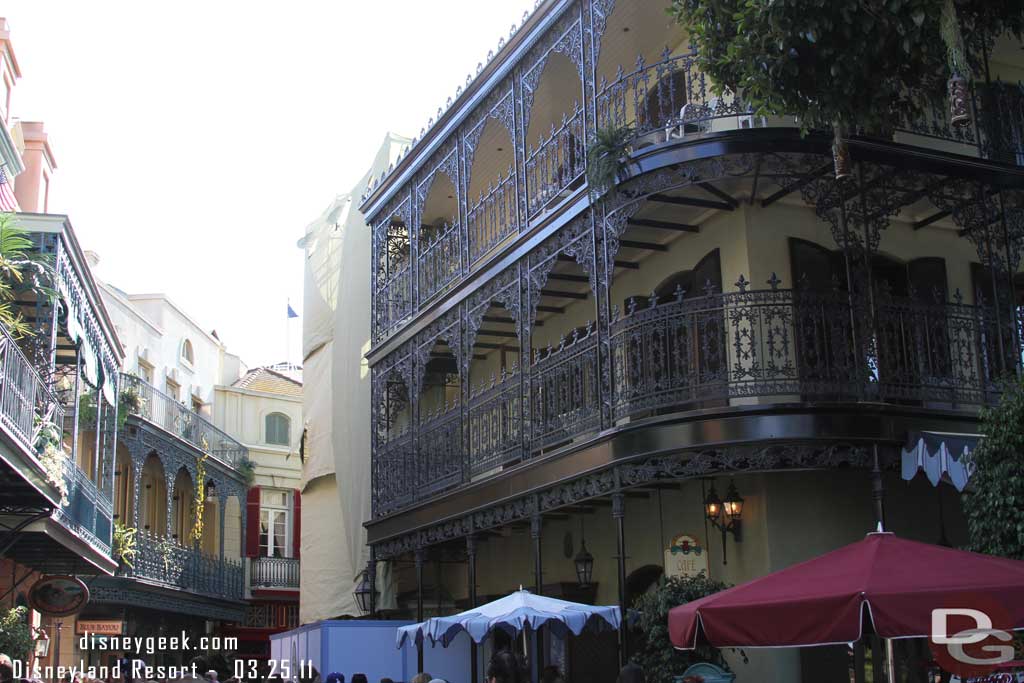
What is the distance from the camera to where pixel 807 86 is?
33.8ft

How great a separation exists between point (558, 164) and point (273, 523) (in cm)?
2740

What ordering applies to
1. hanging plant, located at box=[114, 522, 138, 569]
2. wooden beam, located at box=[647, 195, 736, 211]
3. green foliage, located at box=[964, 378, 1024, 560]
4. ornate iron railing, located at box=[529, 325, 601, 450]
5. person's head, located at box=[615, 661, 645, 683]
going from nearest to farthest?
green foliage, located at box=[964, 378, 1024, 560] → person's head, located at box=[615, 661, 645, 683] → wooden beam, located at box=[647, 195, 736, 211] → ornate iron railing, located at box=[529, 325, 601, 450] → hanging plant, located at box=[114, 522, 138, 569]

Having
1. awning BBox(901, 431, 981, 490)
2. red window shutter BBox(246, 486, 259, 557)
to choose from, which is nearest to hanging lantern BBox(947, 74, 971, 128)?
awning BBox(901, 431, 981, 490)

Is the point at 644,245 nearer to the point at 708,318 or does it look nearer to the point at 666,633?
the point at 708,318

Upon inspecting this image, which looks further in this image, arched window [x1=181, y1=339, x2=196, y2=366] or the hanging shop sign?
arched window [x1=181, y1=339, x2=196, y2=366]

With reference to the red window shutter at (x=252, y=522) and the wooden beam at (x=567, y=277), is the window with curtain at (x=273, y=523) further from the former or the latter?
the wooden beam at (x=567, y=277)

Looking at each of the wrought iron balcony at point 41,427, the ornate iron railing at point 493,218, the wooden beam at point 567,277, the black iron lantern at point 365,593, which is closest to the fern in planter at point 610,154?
the ornate iron railing at point 493,218

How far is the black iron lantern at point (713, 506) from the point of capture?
13977 mm

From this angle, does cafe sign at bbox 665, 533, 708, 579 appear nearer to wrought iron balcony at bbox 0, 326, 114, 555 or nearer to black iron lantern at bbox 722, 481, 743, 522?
black iron lantern at bbox 722, 481, 743, 522

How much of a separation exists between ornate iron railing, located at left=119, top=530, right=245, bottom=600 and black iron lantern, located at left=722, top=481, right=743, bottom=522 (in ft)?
54.8

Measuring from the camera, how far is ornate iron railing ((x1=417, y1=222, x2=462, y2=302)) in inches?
763

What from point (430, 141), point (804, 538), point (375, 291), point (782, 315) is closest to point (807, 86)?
point (782, 315)

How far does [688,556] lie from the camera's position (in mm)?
14719

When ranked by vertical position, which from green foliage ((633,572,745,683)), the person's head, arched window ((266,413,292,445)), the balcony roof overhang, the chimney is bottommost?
the person's head
